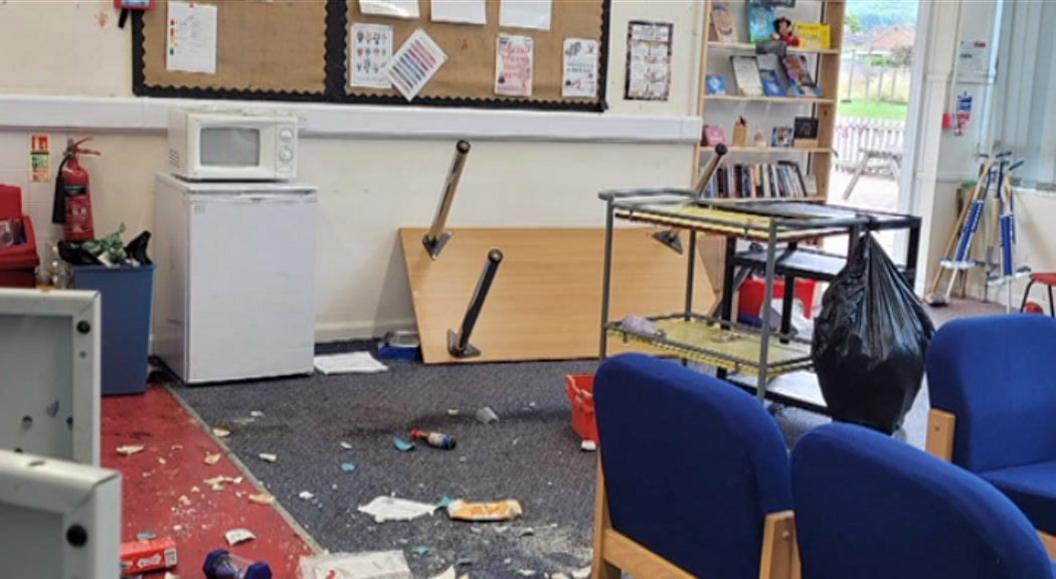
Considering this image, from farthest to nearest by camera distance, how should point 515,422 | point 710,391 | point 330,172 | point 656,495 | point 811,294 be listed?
point 811,294
point 330,172
point 515,422
point 656,495
point 710,391

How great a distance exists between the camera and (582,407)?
427cm

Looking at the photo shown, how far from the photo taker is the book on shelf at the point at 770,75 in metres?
6.89

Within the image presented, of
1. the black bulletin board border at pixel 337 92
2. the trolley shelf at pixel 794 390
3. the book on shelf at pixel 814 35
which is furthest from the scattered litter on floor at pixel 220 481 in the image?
the book on shelf at pixel 814 35

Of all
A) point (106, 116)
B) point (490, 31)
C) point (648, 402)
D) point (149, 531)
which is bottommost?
point (149, 531)

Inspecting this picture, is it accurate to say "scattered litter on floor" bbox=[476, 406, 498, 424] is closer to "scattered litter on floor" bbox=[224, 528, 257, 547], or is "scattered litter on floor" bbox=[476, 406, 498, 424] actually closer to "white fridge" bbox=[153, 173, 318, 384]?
"white fridge" bbox=[153, 173, 318, 384]

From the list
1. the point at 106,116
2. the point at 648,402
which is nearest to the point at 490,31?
the point at 106,116

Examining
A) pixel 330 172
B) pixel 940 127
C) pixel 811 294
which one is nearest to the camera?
pixel 330 172

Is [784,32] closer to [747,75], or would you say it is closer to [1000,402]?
[747,75]

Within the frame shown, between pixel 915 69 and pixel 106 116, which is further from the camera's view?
pixel 915 69

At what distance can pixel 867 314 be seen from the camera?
3.79 m

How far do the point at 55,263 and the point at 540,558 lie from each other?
251 centimetres

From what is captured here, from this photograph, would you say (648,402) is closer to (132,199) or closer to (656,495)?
(656,495)

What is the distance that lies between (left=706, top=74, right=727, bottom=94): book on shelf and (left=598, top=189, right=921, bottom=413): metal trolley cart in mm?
1913

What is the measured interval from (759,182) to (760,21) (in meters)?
0.95
